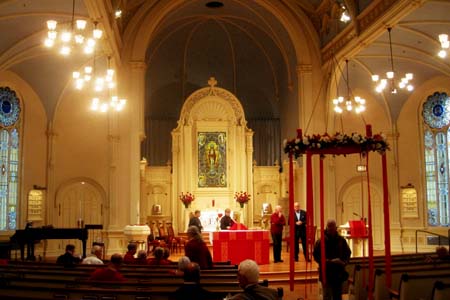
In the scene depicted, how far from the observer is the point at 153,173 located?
70.4ft

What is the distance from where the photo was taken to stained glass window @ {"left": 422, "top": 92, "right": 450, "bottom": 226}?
62.2 ft

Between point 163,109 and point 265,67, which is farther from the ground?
point 265,67

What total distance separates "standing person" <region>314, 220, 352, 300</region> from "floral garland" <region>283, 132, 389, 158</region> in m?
1.41

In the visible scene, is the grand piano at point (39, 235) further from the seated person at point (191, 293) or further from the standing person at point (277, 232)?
the seated person at point (191, 293)

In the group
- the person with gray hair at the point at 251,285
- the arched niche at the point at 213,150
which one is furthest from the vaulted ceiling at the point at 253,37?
the person with gray hair at the point at 251,285

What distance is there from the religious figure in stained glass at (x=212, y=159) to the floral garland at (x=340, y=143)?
464 inches

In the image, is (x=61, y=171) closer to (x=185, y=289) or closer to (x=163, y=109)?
(x=163, y=109)

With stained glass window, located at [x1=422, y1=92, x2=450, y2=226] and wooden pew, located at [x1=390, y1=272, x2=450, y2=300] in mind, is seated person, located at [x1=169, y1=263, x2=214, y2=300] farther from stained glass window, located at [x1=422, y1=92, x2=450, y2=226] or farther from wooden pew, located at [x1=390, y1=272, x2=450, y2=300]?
stained glass window, located at [x1=422, y1=92, x2=450, y2=226]

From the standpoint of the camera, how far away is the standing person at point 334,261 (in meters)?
8.25

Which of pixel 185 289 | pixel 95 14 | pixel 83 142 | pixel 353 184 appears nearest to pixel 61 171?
pixel 83 142

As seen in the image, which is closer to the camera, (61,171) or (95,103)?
(95,103)

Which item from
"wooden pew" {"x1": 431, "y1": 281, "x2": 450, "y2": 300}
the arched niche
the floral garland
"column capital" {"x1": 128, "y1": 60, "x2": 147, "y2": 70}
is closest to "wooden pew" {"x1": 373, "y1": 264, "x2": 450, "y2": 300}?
"wooden pew" {"x1": 431, "y1": 281, "x2": 450, "y2": 300}

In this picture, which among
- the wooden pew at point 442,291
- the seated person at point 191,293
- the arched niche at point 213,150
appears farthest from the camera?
the arched niche at point 213,150

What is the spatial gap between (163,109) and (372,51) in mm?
10298
